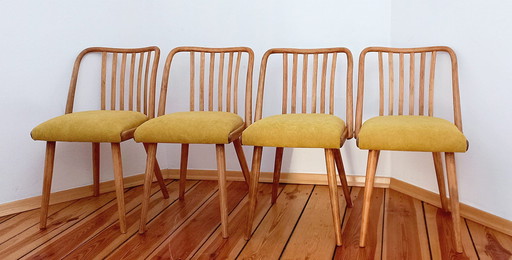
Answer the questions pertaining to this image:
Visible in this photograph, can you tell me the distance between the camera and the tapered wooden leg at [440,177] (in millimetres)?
2115

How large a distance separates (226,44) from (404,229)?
1.39m

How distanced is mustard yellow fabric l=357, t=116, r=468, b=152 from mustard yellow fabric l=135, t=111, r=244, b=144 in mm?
533

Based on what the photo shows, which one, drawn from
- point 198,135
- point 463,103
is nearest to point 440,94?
point 463,103

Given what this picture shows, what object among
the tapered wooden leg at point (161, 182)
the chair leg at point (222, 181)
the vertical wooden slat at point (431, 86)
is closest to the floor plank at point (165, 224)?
the tapered wooden leg at point (161, 182)

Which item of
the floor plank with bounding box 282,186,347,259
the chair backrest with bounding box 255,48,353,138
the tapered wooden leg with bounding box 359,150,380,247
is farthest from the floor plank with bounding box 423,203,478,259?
the chair backrest with bounding box 255,48,353,138

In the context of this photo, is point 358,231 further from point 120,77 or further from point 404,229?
point 120,77

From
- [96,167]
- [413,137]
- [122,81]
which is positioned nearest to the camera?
[413,137]

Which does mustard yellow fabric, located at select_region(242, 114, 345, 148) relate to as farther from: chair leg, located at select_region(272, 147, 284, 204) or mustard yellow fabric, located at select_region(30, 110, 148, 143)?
mustard yellow fabric, located at select_region(30, 110, 148, 143)

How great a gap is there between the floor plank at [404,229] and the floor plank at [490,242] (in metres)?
0.18

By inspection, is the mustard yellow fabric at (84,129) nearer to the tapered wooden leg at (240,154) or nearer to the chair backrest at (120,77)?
the chair backrest at (120,77)

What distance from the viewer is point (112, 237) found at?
200cm

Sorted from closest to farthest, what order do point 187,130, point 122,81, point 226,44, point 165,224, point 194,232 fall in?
point 187,130
point 194,232
point 165,224
point 122,81
point 226,44

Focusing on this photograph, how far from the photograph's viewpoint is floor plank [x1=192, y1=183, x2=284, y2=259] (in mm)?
1805

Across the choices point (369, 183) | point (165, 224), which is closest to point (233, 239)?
point (165, 224)
